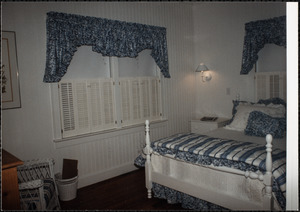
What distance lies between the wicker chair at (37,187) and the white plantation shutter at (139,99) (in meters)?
1.46

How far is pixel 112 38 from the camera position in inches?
149

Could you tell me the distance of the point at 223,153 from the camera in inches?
98.0

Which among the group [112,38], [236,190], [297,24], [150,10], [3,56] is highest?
[150,10]

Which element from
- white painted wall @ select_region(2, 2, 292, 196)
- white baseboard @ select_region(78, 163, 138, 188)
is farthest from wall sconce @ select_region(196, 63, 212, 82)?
white baseboard @ select_region(78, 163, 138, 188)

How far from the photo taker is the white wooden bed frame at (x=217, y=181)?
2.14 metres

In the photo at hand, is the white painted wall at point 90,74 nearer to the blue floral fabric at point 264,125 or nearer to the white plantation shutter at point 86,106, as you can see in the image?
the white plantation shutter at point 86,106

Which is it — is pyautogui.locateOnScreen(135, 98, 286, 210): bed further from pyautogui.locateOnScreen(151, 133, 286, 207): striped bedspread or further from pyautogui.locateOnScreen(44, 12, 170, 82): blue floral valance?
pyautogui.locateOnScreen(44, 12, 170, 82): blue floral valance

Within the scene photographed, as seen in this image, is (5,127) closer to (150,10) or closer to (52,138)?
(52,138)

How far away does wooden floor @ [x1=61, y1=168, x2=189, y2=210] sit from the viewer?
302cm

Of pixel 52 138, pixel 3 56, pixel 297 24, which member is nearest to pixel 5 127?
pixel 52 138

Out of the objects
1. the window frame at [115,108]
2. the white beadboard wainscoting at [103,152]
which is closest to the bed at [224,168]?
the white beadboard wainscoting at [103,152]

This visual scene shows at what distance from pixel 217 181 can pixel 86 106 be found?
6.74 ft

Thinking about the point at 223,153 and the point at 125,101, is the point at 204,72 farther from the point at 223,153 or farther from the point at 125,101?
the point at 223,153

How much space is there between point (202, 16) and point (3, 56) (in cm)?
356
